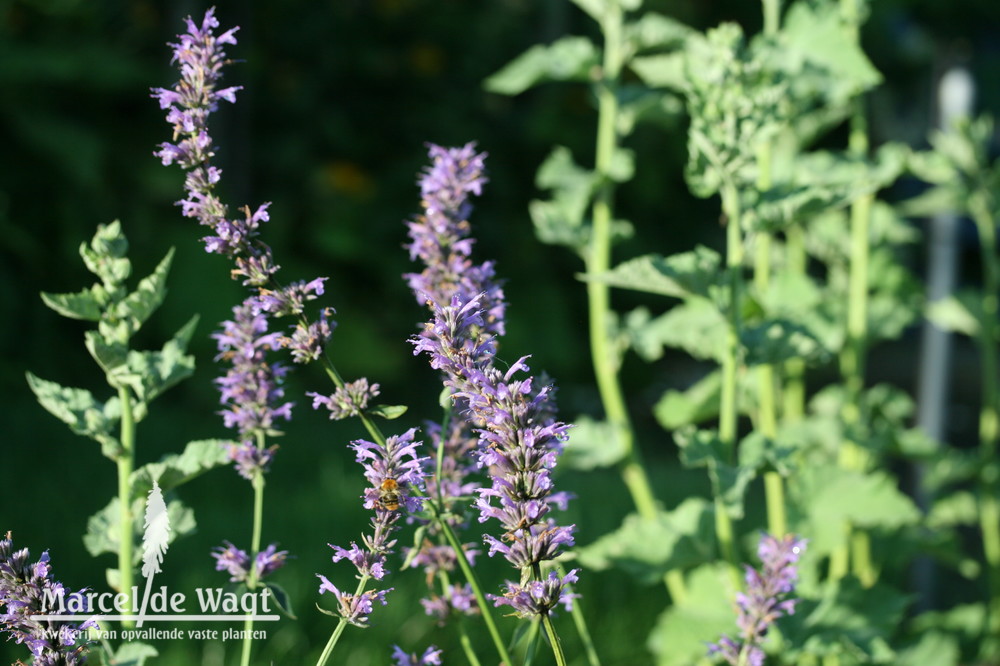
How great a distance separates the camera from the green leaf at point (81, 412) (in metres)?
1.25


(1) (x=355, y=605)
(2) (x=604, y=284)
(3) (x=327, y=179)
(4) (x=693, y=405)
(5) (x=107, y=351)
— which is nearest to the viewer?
(1) (x=355, y=605)

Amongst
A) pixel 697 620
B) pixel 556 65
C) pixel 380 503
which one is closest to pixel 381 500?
pixel 380 503

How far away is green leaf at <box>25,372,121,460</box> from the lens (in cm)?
125

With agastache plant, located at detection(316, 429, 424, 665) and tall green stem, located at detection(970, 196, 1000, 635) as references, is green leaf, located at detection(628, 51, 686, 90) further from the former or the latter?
agastache plant, located at detection(316, 429, 424, 665)

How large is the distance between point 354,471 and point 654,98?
2.42m

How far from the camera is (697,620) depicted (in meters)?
1.87

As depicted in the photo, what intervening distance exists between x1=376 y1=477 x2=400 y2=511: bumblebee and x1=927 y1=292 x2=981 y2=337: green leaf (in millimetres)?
1936

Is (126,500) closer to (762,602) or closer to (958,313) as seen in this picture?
(762,602)

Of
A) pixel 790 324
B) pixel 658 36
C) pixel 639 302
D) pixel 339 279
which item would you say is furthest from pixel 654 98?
pixel 639 302

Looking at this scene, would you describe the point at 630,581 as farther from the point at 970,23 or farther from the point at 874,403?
the point at 970,23

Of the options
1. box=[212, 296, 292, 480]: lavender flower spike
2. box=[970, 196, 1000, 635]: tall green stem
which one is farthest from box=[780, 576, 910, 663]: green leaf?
box=[212, 296, 292, 480]: lavender flower spike

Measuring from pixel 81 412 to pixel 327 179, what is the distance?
Result: 4714 millimetres

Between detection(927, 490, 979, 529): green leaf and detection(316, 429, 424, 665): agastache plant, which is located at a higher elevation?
detection(927, 490, 979, 529): green leaf

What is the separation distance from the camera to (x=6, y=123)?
202 inches
